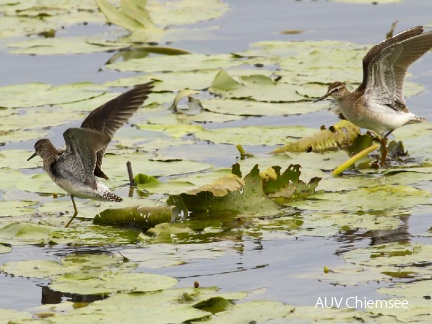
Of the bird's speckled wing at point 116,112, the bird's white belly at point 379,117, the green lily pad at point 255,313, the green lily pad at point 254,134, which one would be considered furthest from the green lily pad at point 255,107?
the green lily pad at point 255,313

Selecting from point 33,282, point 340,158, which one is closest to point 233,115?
point 340,158

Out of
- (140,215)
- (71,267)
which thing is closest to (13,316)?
(71,267)

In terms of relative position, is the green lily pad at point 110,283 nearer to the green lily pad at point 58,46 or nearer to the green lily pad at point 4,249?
the green lily pad at point 4,249

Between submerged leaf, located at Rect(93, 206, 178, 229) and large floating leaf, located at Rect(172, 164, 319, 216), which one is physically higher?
large floating leaf, located at Rect(172, 164, 319, 216)

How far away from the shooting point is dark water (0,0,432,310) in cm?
912

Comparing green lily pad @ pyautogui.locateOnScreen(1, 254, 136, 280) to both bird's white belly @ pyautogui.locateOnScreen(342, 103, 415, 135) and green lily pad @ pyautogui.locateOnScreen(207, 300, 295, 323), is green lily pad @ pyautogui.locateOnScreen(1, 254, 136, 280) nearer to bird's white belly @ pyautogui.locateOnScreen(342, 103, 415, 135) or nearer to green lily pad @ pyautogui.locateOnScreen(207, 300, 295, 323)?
green lily pad @ pyautogui.locateOnScreen(207, 300, 295, 323)

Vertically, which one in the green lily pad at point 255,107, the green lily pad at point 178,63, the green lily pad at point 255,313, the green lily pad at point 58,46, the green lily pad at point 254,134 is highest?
the green lily pad at point 58,46

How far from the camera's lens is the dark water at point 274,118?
9125 millimetres

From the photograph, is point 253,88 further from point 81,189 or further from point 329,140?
point 81,189

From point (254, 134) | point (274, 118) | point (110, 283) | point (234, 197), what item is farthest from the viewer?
point (274, 118)

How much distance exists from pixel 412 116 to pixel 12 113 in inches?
206

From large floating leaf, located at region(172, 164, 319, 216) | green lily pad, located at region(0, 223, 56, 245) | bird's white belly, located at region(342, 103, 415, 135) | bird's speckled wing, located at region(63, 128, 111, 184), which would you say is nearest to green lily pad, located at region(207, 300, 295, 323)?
bird's speckled wing, located at region(63, 128, 111, 184)

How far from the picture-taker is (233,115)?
1438 cm

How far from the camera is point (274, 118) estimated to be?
14562mm
